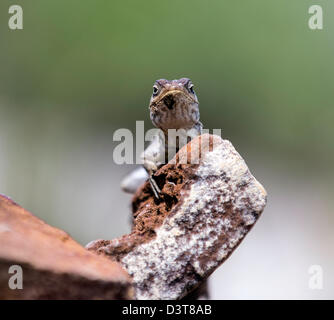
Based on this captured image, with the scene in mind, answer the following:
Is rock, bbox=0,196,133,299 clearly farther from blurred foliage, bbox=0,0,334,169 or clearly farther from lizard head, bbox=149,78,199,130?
blurred foliage, bbox=0,0,334,169

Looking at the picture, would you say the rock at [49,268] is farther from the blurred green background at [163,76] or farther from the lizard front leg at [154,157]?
the blurred green background at [163,76]

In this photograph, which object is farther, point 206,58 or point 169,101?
point 206,58

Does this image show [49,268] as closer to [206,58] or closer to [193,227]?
[193,227]

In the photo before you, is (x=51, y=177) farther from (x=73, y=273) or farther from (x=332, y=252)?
(x=73, y=273)

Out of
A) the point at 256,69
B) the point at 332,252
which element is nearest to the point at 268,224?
the point at 332,252

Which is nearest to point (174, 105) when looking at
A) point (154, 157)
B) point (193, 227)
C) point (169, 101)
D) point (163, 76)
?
point (169, 101)

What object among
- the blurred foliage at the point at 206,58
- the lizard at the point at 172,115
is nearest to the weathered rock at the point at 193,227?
the lizard at the point at 172,115
